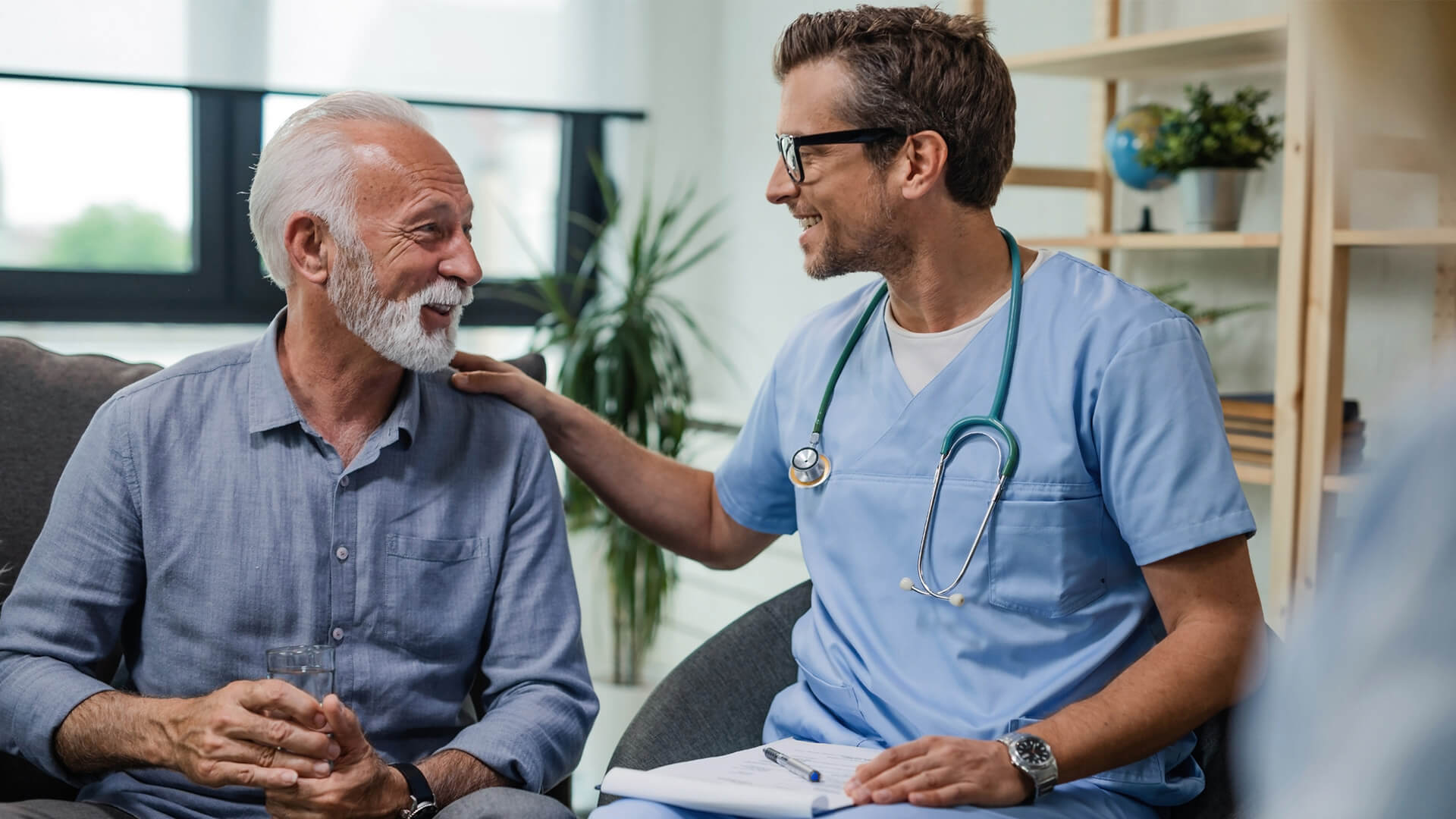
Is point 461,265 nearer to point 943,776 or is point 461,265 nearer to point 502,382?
point 502,382

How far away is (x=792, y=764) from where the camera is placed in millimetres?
1345

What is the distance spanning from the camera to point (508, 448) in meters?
1.59

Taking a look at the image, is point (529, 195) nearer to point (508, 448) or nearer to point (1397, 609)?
point (508, 448)

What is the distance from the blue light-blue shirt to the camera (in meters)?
1.41

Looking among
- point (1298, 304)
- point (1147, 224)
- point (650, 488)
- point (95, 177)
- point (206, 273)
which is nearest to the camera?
point (650, 488)

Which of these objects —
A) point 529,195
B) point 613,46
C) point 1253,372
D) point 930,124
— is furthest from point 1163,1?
point 529,195

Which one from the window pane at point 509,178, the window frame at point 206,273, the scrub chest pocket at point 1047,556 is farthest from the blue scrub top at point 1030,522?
the window pane at point 509,178

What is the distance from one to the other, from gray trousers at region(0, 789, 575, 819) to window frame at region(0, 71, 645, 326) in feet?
8.00

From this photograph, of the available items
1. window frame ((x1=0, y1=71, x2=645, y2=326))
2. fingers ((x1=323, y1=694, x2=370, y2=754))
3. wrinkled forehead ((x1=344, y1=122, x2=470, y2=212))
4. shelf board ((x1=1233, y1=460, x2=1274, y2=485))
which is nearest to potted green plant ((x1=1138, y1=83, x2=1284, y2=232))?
shelf board ((x1=1233, y1=460, x2=1274, y2=485))

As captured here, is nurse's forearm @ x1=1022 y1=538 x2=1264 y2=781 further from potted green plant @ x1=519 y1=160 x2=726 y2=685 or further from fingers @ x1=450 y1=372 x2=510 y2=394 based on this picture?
potted green plant @ x1=519 y1=160 x2=726 y2=685

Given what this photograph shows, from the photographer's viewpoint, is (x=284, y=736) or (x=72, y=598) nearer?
(x=284, y=736)

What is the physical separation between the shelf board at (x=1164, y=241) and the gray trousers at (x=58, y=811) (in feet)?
5.51

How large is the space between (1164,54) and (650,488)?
4.80 feet

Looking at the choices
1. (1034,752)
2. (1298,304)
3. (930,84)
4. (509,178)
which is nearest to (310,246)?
(930,84)
